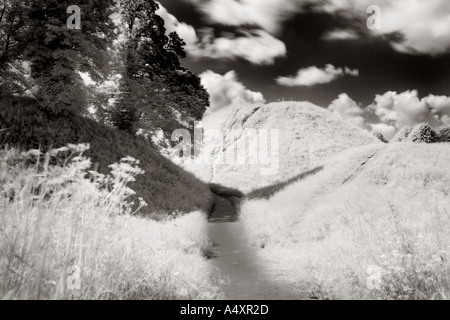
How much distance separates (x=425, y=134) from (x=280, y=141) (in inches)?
767

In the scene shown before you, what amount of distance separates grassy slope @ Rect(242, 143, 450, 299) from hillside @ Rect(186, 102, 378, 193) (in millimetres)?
16497

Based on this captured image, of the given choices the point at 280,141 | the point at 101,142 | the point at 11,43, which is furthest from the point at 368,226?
the point at 280,141

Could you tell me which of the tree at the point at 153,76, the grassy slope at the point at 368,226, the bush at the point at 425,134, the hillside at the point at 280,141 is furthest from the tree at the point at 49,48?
the bush at the point at 425,134

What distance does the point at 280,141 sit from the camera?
4628 centimetres

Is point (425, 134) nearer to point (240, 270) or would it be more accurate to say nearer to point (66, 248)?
point (240, 270)

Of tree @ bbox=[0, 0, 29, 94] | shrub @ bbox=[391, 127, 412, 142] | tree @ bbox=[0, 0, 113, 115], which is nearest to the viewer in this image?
tree @ bbox=[0, 0, 113, 115]

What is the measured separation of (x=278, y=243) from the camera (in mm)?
10969

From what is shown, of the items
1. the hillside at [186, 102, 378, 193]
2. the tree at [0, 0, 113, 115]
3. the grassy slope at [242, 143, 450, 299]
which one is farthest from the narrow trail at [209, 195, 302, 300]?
the hillside at [186, 102, 378, 193]

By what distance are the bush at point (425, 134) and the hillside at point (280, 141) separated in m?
5.33

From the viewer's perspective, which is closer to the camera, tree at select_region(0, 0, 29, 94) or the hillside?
tree at select_region(0, 0, 29, 94)

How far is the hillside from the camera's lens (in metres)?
39.4

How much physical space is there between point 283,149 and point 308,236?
34436mm

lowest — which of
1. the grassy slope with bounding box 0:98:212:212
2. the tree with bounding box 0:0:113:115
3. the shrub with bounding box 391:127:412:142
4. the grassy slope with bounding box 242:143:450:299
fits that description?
the grassy slope with bounding box 242:143:450:299

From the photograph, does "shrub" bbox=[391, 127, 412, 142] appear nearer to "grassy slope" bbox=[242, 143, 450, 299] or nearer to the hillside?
the hillside
